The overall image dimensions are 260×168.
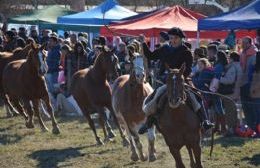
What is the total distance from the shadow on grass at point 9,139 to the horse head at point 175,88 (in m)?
6.14

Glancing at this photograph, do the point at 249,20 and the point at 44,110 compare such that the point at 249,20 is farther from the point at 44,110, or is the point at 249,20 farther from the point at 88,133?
the point at 44,110

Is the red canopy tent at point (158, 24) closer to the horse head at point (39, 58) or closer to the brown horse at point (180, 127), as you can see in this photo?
the horse head at point (39, 58)

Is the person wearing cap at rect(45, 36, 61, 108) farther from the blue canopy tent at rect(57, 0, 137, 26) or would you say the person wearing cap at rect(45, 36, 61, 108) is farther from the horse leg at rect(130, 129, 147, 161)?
the horse leg at rect(130, 129, 147, 161)

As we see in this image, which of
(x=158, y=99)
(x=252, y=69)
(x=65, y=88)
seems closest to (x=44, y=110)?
(x=65, y=88)

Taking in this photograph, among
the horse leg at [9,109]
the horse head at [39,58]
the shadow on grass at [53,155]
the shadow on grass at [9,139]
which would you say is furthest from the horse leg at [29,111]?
the horse leg at [9,109]

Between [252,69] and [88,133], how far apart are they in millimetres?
4302

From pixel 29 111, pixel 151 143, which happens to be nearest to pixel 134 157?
pixel 151 143

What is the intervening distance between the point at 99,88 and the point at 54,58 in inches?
185

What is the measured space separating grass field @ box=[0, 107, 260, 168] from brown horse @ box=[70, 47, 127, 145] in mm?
589

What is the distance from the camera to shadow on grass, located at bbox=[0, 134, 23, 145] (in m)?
13.4

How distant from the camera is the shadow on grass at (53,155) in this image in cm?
1112

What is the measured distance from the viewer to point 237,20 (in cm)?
1416

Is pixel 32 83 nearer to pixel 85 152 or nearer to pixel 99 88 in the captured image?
pixel 99 88

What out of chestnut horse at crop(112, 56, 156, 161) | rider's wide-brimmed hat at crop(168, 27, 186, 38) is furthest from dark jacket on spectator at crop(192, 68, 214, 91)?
rider's wide-brimmed hat at crop(168, 27, 186, 38)
